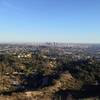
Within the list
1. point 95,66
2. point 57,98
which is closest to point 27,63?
point 95,66

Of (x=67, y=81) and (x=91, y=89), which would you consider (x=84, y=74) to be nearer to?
(x=67, y=81)

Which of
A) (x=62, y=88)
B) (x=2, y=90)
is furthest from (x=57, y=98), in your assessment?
(x=2, y=90)

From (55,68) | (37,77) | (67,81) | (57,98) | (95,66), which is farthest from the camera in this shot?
(55,68)

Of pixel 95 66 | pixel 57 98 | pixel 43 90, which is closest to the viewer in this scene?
pixel 57 98

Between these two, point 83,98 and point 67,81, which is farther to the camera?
point 67,81

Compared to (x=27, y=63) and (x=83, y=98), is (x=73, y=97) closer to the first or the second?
(x=83, y=98)

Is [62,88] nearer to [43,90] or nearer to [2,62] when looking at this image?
[43,90]

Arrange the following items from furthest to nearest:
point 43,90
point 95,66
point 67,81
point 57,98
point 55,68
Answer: point 55,68, point 95,66, point 67,81, point 43,90, point 57,98

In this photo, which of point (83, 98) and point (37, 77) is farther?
point (37, 77)
